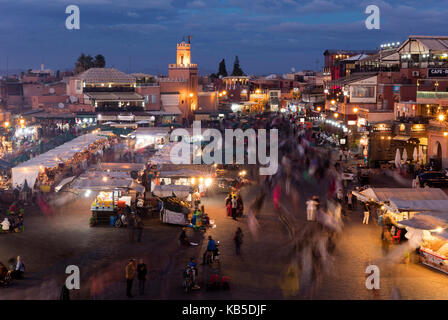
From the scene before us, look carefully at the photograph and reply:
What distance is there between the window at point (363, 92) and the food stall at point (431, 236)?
26.6 meters

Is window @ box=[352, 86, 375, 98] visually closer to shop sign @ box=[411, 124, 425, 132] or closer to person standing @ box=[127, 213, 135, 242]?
shop sign @ box=[411, 124, 425, 132]

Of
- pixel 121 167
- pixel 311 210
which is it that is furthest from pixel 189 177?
pixel 311 210

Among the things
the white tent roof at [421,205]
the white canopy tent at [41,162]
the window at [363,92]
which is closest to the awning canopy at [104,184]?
the white canopy tent at [41,162]

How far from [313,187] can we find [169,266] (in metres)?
11.7

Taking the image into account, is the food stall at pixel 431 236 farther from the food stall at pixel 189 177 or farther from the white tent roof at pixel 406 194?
the food stall at pixel 189 177

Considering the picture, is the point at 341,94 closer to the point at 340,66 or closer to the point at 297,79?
the point at 340,66

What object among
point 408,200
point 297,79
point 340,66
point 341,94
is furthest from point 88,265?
point 297,79

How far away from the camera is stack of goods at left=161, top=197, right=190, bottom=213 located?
1734 cm

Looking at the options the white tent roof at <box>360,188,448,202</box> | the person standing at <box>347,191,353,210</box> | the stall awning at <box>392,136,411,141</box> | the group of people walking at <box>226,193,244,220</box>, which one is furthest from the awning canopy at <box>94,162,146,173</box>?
the stall awning at <box>392,136,411,141</box>

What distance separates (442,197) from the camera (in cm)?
1603

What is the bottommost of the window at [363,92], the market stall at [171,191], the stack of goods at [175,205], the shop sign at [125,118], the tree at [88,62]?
the stack of goods at [175,205]

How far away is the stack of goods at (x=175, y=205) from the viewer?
1734cm

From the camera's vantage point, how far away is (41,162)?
23.0 m

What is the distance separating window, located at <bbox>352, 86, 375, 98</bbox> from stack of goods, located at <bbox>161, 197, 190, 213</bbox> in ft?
82.3
